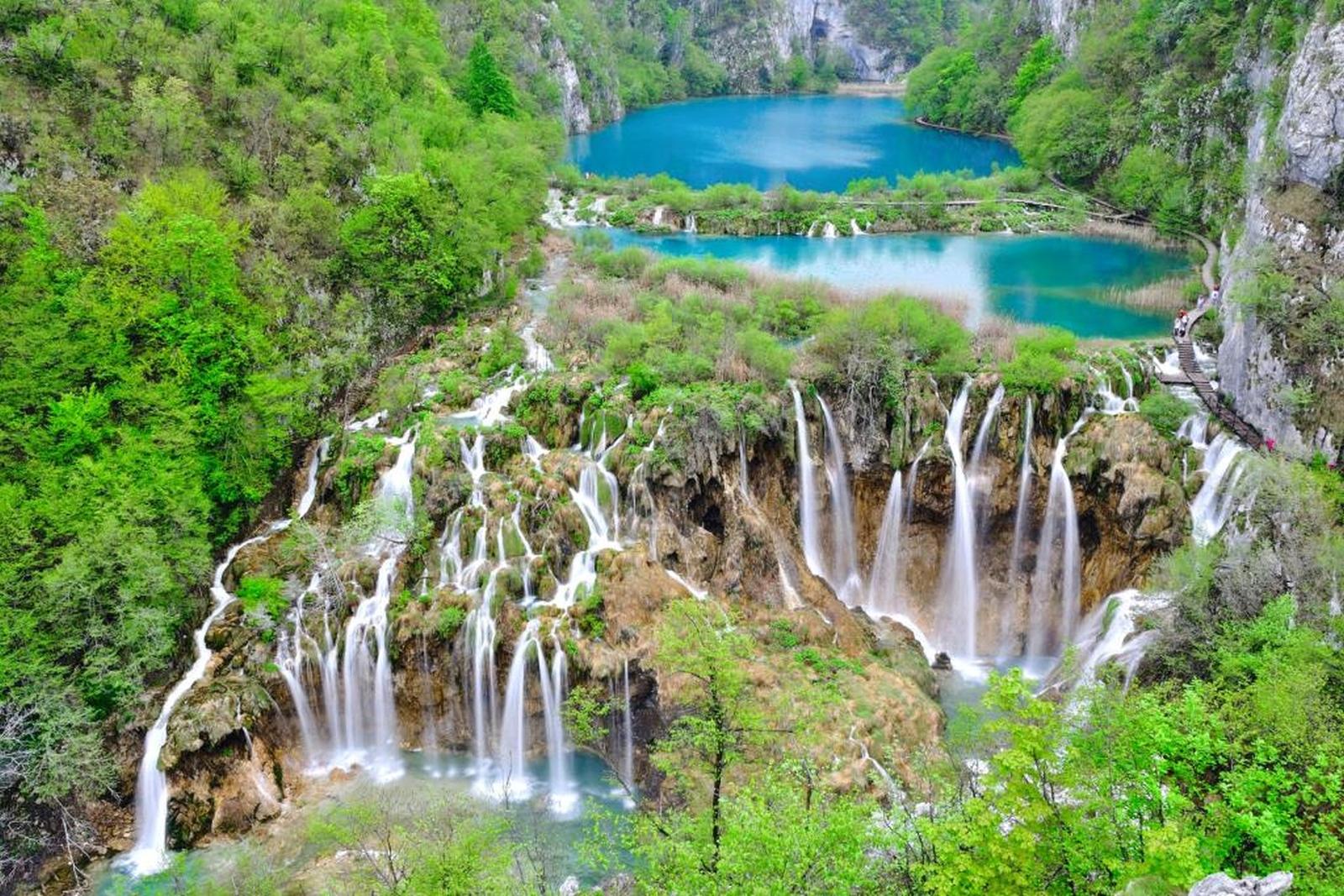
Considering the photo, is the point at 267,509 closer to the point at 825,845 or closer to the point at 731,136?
the point at 825,845

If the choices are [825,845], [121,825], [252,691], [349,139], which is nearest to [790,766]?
[825,845]

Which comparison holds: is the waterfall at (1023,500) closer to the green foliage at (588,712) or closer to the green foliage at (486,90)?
the green foliage at (588,712)

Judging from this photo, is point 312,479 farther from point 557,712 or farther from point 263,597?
point 557,712

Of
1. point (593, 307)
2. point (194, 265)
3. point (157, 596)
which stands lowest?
point (157, 596)

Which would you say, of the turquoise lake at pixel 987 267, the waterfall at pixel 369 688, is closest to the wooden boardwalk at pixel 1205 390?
the turquoise lake at pixel 987 267

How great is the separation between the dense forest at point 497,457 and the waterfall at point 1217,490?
0.71 metres

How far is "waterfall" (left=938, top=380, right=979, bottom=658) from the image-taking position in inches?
1051

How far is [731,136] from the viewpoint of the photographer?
101750mm

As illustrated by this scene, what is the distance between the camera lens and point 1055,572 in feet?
86.2

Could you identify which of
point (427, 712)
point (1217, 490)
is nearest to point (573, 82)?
point (1217, 490)

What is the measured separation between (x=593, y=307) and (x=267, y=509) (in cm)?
1399

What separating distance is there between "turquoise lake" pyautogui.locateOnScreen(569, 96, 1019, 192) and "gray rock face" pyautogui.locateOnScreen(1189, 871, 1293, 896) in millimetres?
66861

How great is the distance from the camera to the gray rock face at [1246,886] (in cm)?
880

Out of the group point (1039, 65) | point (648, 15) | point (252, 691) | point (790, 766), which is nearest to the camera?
point (790, 766)
